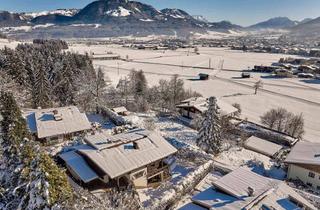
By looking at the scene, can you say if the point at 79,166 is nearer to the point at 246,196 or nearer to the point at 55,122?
the point at 246,196

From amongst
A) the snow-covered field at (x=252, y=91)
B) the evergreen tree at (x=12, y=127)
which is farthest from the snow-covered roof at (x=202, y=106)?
the evergreen tree at (x=12, y=127)

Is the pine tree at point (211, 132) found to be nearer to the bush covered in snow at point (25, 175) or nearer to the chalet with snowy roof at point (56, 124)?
the chalet with snowy roof at point (56, 124)

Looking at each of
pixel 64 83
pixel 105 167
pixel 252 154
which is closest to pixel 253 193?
pixel 105 167

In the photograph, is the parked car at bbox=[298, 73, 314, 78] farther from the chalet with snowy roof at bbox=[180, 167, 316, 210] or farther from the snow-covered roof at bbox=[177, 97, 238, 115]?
the chalet with snowy roof at bbox=[180, 167, 316, 210]

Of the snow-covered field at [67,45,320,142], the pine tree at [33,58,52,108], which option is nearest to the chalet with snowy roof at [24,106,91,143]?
the pine tree at [33,58,52,108]

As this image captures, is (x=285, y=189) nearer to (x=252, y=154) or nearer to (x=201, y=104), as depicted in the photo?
(x=252, y=154)

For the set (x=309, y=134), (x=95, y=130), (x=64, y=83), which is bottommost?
(x=309, y=134)
